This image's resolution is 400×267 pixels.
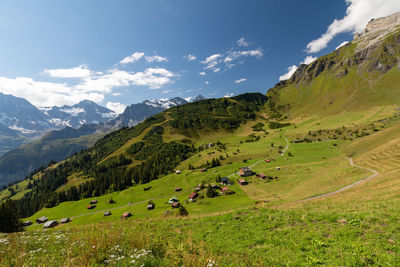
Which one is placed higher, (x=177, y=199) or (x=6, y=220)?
(x=6, y=220)

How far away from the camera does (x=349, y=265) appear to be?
694 cm

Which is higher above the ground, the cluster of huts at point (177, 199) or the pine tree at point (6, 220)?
the pine tree at point (6, 220)

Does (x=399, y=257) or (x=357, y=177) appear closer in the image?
(x=399, y=257)

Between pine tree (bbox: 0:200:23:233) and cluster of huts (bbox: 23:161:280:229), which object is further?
cluster of huts (bbox: 23:161:280:229)

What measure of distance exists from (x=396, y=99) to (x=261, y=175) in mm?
248895

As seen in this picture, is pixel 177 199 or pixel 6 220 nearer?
pixel 6 220

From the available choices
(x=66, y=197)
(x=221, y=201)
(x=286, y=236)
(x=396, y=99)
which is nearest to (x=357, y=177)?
(x=221, y=201)

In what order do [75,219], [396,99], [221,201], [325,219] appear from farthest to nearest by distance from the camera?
[396,99] < [75,219] < [221,201] < [325,219]

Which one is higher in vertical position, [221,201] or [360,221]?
[360,221]

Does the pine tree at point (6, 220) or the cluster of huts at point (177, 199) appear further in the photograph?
the cluster of huts at point (177, 199)

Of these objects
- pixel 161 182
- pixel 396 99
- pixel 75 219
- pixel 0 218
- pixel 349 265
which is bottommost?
pixel 75 219

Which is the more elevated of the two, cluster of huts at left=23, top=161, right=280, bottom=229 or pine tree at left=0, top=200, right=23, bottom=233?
pine tree at left=0, top=200, right=23, bottom=233

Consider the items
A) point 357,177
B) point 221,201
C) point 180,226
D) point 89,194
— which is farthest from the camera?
point 89,194

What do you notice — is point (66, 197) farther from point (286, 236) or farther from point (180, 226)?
point (286, 236)
